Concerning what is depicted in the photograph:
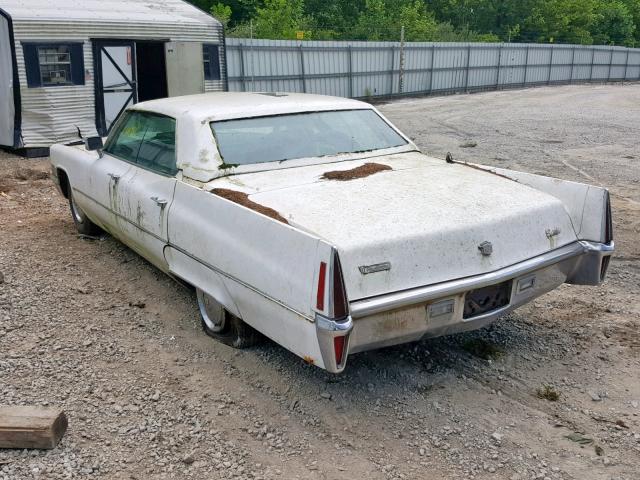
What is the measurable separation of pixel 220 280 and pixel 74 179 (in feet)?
9.56

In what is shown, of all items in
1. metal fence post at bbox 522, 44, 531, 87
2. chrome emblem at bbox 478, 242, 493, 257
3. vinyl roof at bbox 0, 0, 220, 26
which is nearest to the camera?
chrome emblem at bbox 478, 242, 493, 257

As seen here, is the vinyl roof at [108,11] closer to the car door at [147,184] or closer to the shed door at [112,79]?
the shed door at [112,79]

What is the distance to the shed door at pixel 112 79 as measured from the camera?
12398 millimetres

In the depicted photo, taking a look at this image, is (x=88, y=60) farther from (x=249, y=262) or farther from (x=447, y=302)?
(x=447, y=302)

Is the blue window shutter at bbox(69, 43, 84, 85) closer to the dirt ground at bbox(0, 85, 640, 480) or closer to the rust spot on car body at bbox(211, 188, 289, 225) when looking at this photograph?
the dirt ground at bbox(0, 85, 640, 480)

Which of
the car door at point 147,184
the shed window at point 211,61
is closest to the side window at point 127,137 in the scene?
the car door at point 147,184

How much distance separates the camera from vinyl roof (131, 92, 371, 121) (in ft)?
15.4

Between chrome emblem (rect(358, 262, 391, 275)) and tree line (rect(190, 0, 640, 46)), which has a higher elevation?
tree line (rect(190, 0, 640, 46))

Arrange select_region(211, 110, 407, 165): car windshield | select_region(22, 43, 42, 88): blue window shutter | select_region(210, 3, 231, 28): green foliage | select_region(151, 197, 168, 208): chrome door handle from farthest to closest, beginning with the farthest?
select_region(210, 3, 231, 28): green foliage → select_region(22, 43, 42, 88): blue window shutter → select_region(211, 110, 407, 165): car windshield → select_region(151, 197, 168, 208): chrome door handle

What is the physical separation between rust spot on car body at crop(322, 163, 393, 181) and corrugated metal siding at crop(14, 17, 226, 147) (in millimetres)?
8781

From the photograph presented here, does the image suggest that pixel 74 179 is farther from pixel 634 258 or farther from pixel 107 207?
pixel 634 258

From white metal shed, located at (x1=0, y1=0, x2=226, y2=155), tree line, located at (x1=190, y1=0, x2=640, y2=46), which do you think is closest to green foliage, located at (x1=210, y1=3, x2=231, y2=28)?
tree line, located at (x1=190, y1=0, x2=640, y2=46)

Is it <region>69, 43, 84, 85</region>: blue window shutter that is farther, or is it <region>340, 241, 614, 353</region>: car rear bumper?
<region>69, 43, 84, 85</region>: blue window shutter

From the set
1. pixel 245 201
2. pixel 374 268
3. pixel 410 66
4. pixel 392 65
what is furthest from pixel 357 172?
pixel 410 66
